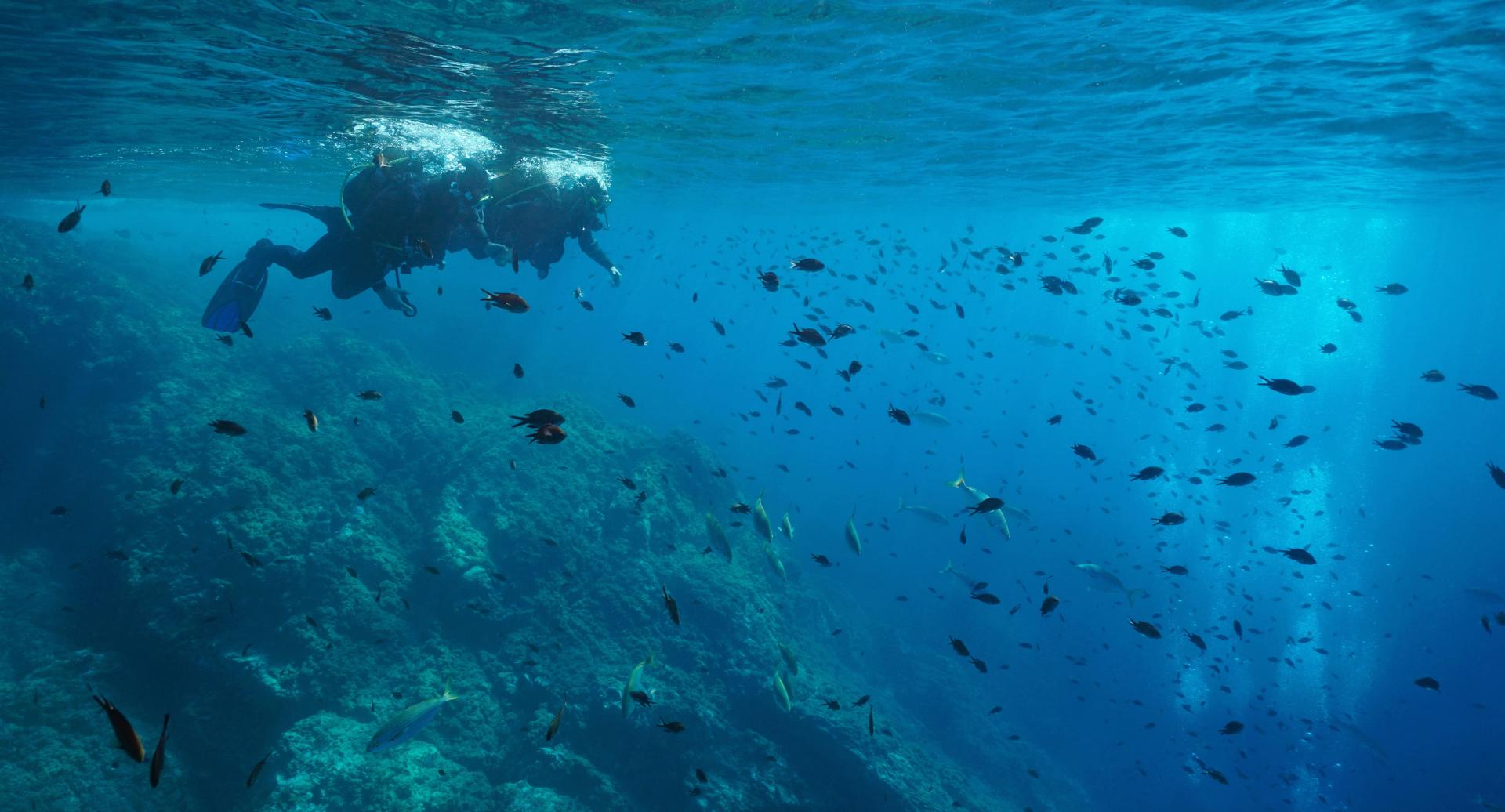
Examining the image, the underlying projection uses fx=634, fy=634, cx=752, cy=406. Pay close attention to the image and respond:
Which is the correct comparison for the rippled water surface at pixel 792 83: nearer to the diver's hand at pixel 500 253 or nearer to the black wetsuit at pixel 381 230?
the black wetsuit at pixel 381 230

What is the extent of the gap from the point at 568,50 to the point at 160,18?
20.5 ft

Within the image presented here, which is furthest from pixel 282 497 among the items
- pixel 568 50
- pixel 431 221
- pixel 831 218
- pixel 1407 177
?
pixel 831 218

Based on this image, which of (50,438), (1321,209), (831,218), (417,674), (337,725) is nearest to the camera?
(337,725)

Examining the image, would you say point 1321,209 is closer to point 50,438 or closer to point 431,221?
point 431,221

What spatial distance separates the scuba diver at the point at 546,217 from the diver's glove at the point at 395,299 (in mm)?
2471

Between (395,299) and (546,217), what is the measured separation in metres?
3.63

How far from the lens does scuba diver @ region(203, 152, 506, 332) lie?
9125mm

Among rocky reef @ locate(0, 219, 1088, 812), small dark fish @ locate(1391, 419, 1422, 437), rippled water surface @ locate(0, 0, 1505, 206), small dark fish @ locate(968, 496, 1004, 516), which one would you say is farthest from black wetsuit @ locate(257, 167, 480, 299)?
small dark fish @ locate(1391, 419, 1422, 437)

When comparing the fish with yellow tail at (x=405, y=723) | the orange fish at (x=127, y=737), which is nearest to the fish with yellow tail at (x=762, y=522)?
the fish with yellow tail at (x=405, y=723)

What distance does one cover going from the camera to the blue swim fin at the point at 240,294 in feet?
29.8

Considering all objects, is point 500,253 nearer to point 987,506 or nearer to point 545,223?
point 545,223

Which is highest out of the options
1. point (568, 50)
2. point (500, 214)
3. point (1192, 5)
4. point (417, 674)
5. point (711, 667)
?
point (1192, 5)

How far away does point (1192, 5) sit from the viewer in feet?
34.1

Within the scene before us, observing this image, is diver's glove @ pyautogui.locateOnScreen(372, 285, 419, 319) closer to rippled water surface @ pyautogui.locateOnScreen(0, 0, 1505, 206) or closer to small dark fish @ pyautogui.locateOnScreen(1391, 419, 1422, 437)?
rippled water surface @ pyautogui.locateOnScreen(0, 0, 1505, 206)
